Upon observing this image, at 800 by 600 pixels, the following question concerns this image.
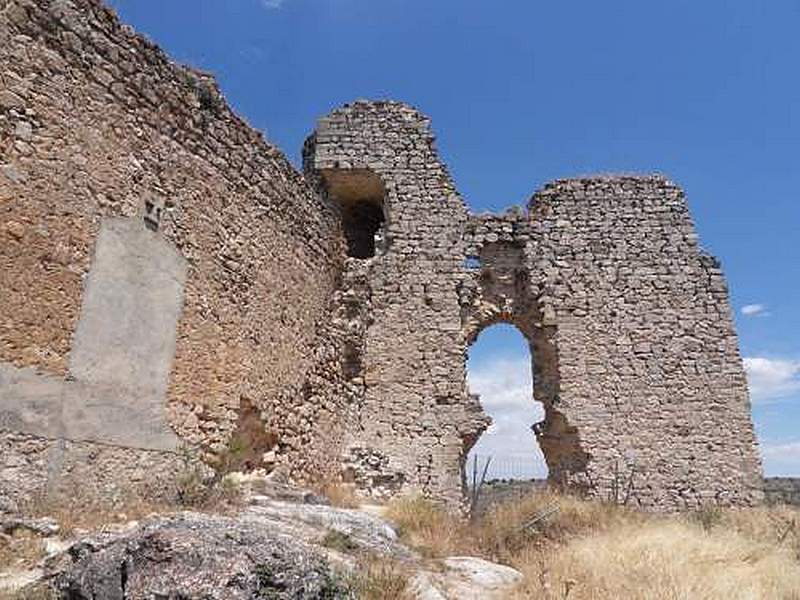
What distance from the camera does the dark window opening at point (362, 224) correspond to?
11.6 metres

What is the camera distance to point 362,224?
11.9 meters

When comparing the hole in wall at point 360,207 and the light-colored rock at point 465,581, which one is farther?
the hole in wall at point 360,207

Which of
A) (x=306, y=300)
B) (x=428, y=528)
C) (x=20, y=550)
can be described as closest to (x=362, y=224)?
(x=306, y=300)

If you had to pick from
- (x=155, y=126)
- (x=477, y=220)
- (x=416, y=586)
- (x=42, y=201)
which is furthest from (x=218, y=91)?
(x=416, y=586)

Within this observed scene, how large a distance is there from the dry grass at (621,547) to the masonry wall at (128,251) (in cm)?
248

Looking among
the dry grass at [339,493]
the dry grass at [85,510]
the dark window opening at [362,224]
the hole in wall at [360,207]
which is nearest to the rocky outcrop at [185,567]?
the dry grass at [85,510]

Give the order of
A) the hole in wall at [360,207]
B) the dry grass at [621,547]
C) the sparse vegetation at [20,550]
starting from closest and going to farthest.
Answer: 1. the sparse vegetation at [20,550]
2. the dry grass at [621,547]
3. the hole in wall at [360,207]

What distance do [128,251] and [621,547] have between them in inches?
209

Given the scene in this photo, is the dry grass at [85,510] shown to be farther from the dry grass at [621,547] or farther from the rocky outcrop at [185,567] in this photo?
the dry grass at [621,547]

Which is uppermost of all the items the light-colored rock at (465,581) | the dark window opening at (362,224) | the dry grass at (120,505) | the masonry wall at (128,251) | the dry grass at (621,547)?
the dark window opening at (362,224)

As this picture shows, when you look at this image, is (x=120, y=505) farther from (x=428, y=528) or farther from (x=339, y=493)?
(x=339, y=493)

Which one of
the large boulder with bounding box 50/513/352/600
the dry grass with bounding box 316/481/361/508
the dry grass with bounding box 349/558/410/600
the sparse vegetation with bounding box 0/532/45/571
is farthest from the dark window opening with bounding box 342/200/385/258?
the large boulder with bounding box 50/513/352/600

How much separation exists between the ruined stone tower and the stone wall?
0.03m

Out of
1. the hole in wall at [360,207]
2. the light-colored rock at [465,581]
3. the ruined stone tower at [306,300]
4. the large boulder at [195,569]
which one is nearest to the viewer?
the large boulder at [195,569]
